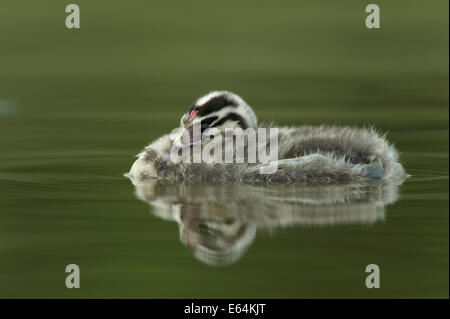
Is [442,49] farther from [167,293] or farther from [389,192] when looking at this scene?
[167,293]

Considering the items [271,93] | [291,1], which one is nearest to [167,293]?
[271,93]

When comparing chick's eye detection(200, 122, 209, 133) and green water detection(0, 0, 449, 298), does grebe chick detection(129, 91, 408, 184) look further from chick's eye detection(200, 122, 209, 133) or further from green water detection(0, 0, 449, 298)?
green water detection(0, 0, 449, 298)

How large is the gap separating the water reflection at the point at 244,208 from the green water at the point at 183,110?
63 millimetres

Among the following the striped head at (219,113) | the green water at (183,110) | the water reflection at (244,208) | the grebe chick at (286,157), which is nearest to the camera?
the green water at (183,110)


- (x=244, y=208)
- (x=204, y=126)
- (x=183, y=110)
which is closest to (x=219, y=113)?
(x=204, y=126)

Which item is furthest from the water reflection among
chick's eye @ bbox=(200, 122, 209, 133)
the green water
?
chick's eye @ bbox=(200, 122, 209, 133)

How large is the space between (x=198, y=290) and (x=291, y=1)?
2618cm

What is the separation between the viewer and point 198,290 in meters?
9.04

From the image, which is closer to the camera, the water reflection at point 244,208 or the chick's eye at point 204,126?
the water reflection at point 244,208

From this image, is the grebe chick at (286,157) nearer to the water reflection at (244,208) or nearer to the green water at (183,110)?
the water reflection at (244,208)

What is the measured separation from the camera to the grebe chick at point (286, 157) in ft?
41.6

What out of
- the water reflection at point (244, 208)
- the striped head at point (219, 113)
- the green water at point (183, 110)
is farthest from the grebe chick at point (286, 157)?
the green water at point (183, 110)

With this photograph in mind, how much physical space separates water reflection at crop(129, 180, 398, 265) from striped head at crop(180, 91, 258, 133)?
80 cm

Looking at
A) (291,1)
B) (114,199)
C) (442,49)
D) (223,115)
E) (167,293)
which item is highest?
(291,1)
